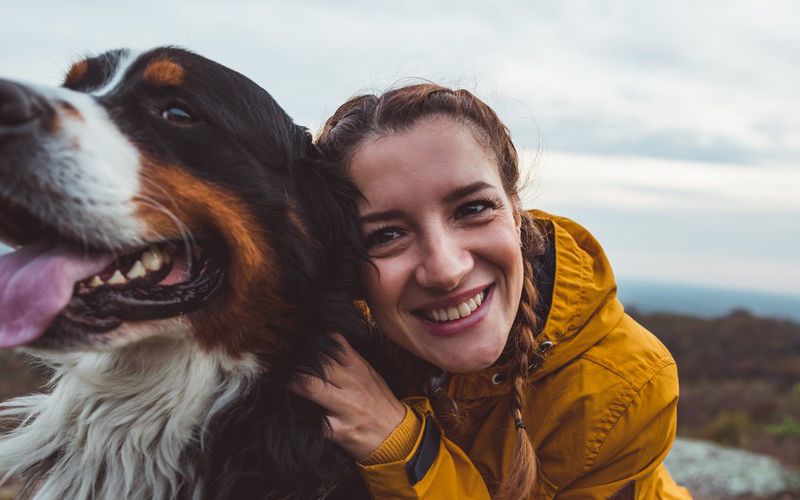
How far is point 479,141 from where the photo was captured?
2.63m

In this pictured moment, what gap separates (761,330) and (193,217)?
19.4m

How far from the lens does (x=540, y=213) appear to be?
124 inches

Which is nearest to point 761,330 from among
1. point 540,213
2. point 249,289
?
point 540,213

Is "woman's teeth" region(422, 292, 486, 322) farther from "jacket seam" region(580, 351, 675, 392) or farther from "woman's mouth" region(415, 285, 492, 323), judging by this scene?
"jacket seam" region(580, 351, 675, 392)

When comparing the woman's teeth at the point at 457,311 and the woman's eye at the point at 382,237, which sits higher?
the woman's eye at the point at 382,237

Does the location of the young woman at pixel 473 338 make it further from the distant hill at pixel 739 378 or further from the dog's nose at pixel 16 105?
the distant hill at pixel 739 378

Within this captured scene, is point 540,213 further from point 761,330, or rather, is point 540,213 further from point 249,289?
point 761,330

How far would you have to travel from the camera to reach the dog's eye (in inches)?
87.5

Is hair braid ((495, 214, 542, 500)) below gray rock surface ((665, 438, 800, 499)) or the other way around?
the other way around

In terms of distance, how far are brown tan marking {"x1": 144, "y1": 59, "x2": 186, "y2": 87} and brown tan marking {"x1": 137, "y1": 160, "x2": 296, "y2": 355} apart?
0.30 m

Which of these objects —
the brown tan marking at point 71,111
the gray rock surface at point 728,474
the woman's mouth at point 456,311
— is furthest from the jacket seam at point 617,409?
the gray rock surface at point 728,474

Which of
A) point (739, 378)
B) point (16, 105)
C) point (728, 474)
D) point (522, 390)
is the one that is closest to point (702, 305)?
point (739, 378)

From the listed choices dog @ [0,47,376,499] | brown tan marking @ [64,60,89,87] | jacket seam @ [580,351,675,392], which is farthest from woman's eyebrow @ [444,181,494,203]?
brown tan marking @ [64,60,89,87]

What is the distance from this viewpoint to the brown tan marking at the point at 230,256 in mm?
2037
